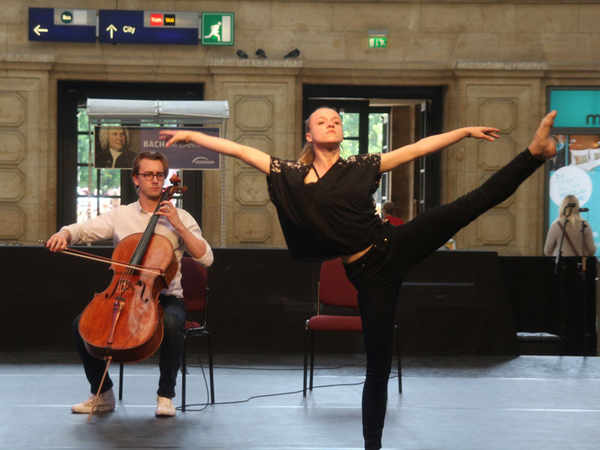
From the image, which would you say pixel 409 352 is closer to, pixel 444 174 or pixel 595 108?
pixel 444 174

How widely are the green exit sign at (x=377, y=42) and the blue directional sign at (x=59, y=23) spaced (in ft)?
11.8

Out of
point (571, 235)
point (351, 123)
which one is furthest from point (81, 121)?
point (571, 235)

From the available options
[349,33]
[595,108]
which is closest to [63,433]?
[349,33]

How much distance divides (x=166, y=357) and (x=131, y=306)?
52cm

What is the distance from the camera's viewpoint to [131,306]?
4.28 m

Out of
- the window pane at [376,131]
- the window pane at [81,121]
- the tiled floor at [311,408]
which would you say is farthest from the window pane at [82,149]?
the tiled floor at [311,408]

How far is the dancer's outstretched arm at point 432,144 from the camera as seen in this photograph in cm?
345

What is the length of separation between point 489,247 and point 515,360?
15.4 feet

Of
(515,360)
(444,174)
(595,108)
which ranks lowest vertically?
(515,360)

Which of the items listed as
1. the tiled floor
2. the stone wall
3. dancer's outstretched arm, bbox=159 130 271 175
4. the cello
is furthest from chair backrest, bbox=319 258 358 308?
the stone wall

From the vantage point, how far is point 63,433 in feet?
13.8

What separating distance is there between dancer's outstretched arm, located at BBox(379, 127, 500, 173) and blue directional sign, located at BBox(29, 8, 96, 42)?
8457mm

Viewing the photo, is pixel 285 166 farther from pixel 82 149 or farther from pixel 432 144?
pixel 82 149

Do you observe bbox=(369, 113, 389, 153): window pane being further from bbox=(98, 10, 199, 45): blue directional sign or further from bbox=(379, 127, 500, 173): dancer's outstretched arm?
bbox=(379, 127, 500, 173): dancer's outstretched arm
